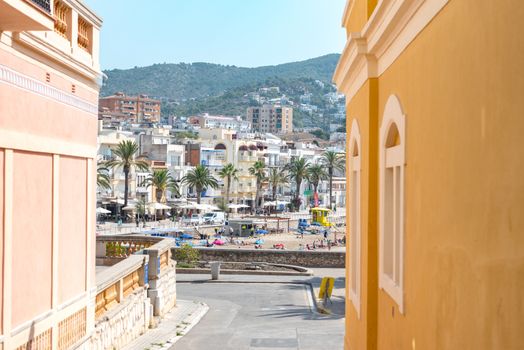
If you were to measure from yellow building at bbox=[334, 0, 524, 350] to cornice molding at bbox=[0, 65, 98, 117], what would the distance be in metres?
3.70

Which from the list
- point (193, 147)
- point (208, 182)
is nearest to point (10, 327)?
point (208, 182)

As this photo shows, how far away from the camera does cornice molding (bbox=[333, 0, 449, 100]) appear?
18.4 feet

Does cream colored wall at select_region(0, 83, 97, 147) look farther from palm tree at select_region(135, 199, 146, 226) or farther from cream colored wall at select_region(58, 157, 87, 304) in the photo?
palm tree at select_region(135, 199, 146, 226)

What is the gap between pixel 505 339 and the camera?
11.1 feet

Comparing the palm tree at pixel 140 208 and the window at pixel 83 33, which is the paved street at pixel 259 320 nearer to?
the window at pixel 83 33

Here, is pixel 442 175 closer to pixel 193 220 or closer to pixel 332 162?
pixel 193 220

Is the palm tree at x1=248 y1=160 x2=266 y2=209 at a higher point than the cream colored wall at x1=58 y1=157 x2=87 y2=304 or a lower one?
higher

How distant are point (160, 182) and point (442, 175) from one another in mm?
74935

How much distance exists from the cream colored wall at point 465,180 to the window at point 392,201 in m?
0.28

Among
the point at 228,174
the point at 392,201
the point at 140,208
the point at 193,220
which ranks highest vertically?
the point at 228,174

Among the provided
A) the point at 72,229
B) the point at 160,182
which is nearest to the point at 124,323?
the point at 72,229

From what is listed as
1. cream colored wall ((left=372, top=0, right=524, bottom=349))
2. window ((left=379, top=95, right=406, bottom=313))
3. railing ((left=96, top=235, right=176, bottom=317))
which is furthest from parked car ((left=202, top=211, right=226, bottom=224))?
cream colored wall ((left=372, top=0, right=524, bottom=349))

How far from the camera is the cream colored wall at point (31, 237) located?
28.0ft

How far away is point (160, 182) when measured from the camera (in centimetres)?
7888
